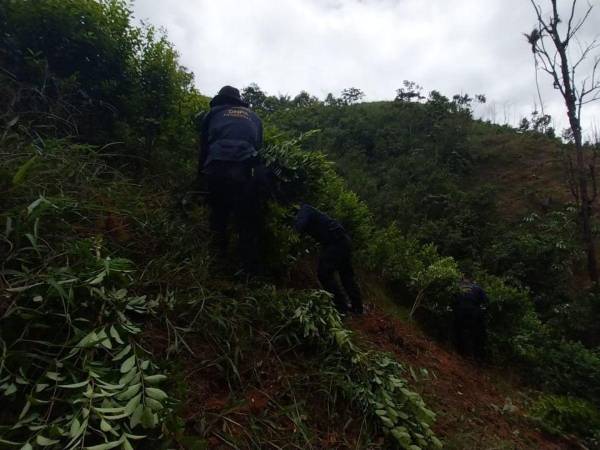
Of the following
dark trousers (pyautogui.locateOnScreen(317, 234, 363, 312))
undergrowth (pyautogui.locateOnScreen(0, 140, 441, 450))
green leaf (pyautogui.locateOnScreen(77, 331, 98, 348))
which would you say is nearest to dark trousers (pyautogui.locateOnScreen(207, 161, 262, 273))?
undergrowth (pyautogui.locateOnScreen(0, 140, 441, 450))

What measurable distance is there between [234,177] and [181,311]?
57.0 inches

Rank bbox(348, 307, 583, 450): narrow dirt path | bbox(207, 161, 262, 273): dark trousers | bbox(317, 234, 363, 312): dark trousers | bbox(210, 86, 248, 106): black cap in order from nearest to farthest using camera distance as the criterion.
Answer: bbox(348, 307, 583, 450): narrow dirt path, bbox(207, 161, 262, 273): dark trousers, bbox(210, 86, 248, 106): black cap, bbox(317, 234, 363, 312): dark trousers

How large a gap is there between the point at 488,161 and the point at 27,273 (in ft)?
65.3

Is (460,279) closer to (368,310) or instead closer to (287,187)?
(368,310)

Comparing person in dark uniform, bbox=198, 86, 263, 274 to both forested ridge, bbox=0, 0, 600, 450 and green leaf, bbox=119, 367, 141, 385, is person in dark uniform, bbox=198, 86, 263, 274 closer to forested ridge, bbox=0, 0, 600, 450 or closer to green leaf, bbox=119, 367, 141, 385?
forested ridge, bbox=0, 0, 600, 450

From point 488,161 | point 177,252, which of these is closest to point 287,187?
point 177,252

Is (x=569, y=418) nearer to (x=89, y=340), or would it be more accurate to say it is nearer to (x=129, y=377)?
(x=129, y=377)

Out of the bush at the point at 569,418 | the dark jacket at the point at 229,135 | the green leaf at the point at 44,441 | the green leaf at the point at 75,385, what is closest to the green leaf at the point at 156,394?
the green leaf at the point at 75,385

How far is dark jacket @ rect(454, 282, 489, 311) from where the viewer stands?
6066 mm

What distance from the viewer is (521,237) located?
1198 centimetres

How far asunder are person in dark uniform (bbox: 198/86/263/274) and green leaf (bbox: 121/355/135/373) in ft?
5.99

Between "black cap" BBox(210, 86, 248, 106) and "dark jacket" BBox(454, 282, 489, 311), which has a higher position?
"black cap" BBox(210, 86, 248, 106)

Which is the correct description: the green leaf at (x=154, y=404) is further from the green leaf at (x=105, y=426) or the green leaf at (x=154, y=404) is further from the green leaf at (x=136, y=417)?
the green leaf at (x=105, y=426)

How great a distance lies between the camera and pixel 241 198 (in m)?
3.89
